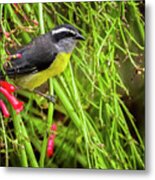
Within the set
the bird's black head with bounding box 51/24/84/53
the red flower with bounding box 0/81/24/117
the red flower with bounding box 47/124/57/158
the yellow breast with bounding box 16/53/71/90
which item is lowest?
the red flower with bounding box 47/124/57/158

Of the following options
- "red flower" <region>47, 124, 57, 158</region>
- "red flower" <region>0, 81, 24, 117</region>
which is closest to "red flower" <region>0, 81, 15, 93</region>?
"red flower" <region>0, 81, 24, 117</region>

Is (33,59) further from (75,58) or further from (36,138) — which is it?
(36,138)

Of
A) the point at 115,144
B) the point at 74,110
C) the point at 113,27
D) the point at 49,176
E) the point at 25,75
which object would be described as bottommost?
the point at 49,176

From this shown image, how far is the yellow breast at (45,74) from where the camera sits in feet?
6.28

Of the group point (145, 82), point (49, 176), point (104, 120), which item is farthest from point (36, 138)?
point (145, 82)

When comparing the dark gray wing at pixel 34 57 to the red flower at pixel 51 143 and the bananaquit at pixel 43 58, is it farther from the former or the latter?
the red flower at pixel 51 143

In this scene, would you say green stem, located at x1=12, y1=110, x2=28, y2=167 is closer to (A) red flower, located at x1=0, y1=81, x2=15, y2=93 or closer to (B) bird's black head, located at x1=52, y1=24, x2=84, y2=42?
(A) red flower, located at x1=0, y1=81, x2=15, y2=93

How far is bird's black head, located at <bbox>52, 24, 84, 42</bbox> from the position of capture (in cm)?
191

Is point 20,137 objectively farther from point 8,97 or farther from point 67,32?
point 67,32

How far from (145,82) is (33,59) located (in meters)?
0.44

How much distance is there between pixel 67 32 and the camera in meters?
1.91

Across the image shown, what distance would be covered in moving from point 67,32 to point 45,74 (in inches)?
7.1

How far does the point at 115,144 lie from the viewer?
6.17ft

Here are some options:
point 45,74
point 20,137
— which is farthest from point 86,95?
point 20,137
